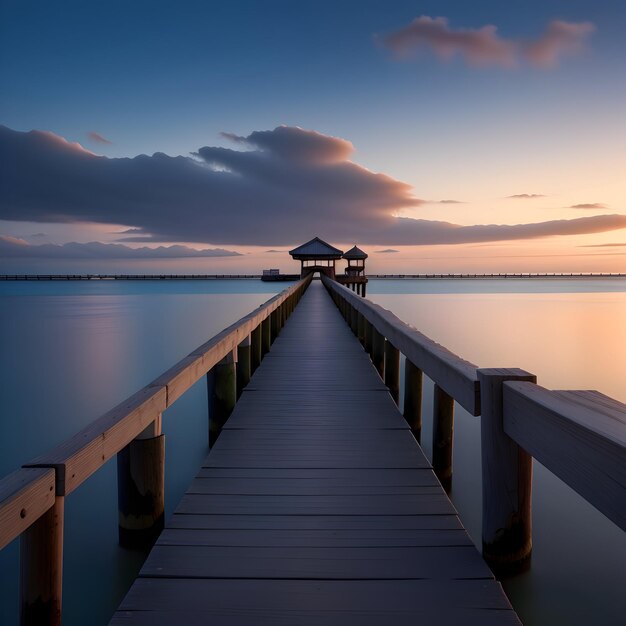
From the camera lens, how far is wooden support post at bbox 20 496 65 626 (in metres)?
1.45

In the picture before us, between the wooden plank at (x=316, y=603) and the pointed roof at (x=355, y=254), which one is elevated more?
the pointed roof at (x=355, y=254)

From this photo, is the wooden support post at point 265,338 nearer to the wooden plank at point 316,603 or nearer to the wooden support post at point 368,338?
the wooden support post at point 368,338

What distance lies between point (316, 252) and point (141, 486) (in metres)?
29.4

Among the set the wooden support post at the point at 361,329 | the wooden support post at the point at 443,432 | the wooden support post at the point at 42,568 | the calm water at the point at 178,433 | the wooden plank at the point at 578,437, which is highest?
the wooden plank at the point at 578,437

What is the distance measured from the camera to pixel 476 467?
6051 mm

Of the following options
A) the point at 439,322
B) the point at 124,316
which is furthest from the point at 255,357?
the point at 124,316

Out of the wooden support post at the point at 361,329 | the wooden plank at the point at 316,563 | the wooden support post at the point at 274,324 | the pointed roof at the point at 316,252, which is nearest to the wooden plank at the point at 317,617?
the wooden plank at the point at 316,563

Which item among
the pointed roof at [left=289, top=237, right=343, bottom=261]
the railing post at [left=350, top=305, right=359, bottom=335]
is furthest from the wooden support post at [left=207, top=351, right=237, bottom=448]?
the pointed roof at [left=289, top=237, right=343, bottom=261]

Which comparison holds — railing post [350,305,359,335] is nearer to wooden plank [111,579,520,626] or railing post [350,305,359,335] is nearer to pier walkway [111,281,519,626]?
pier walkway [111,281,519,626]

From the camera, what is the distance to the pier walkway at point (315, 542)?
1.75m

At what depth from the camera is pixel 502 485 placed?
6.46 feet

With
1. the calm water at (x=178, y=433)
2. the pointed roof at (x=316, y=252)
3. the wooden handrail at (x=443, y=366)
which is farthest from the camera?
the pointed roof at (x=316, y=252)

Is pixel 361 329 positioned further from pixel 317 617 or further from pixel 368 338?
pixel 317 617

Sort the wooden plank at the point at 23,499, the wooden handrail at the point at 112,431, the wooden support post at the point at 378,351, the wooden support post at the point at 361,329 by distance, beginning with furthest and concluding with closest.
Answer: the wooden support post at the point at 361,329 → the wooden support post at the point at 378,351 → the wooden handrail at the point at 112,431 → the wooden plank at the point at 23,499
